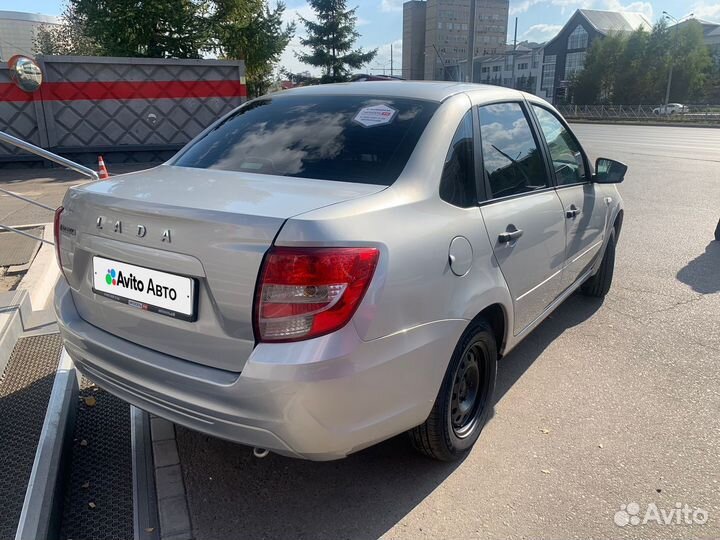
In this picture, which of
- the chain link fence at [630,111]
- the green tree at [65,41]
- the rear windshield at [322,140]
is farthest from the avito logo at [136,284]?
the chain link fence at [630,111]

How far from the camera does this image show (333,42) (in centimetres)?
3912

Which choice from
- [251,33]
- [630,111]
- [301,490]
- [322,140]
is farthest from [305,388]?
[630,111]

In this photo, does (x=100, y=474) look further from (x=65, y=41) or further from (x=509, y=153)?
(x=65, y=41)

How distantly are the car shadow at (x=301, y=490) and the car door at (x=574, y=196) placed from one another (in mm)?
1765

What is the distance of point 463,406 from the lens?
2.82 metres

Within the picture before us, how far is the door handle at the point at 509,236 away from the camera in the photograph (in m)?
2.73

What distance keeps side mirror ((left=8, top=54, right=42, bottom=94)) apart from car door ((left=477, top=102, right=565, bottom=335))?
1313cm

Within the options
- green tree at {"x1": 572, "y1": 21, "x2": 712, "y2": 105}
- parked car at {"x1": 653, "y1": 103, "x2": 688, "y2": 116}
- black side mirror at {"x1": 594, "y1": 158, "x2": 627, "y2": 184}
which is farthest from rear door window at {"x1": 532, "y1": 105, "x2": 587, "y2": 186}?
green tree at {"x1": 572, "y1": 21, "x2": 712, "y2": 105}

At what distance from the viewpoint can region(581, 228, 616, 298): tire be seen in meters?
4.80

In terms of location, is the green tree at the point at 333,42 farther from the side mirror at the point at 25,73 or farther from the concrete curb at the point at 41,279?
the concrete curb at the point at 41,279

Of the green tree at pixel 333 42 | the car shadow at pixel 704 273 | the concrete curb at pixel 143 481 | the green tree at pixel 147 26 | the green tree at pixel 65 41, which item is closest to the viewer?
the concrete curb at pixel 143 481

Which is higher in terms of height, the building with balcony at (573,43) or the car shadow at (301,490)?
the building with balcony at (573,43)

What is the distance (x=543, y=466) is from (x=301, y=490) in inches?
46.0

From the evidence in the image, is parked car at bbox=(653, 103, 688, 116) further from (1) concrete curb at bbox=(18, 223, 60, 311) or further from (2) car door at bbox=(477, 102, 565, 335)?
(1) concrete curb at bbox=(18, 223, 60, 311)
